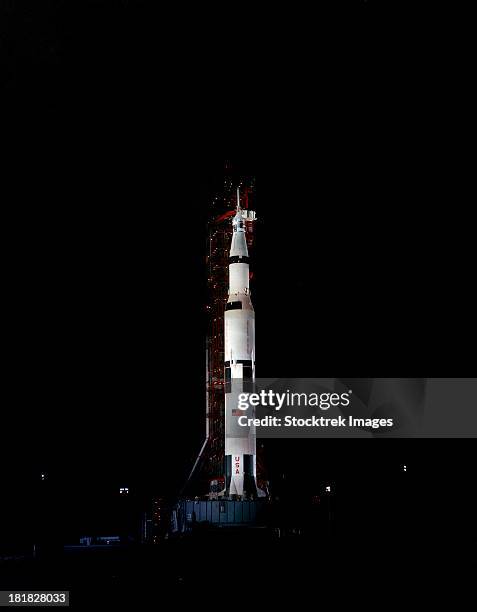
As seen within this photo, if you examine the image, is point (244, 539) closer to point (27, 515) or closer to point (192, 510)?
point (192, 510)

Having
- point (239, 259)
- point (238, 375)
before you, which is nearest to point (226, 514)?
point (238, 375)

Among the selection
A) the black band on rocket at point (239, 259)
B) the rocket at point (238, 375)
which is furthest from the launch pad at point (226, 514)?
the black band on rocket at point (239, 259)

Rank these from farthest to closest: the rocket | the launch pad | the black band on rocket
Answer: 1. the black band on rocket
2. the rocket
3. the launch pad

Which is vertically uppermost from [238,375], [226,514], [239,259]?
[239,259]

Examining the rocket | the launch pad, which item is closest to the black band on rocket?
the rocket

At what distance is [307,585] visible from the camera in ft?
107

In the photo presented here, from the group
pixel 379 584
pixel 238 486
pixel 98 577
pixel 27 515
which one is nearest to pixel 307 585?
pixel 379 584

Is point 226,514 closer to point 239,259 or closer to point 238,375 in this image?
point 238,375

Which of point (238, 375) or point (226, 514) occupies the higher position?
point (238, 375)

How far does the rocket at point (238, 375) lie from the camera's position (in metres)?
49.1

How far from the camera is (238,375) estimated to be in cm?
4941

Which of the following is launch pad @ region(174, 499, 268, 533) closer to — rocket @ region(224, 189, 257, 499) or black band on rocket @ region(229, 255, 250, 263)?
rocket @ region(224, 189, 257, 499)

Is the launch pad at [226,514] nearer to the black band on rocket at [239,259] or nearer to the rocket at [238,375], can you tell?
the rocket at [238,375]

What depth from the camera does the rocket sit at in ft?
161
